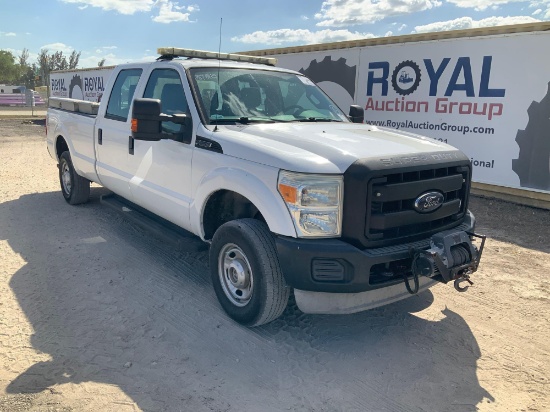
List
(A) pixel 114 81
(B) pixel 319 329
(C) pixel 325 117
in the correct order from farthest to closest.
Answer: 1. (A) pixel 114 81
2. (C) pixel 325 117
3. (B) pixel 319 329

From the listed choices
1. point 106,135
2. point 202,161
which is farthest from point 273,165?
point 106,135

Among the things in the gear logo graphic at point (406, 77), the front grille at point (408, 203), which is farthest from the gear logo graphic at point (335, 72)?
the front grille at point (408, 203)

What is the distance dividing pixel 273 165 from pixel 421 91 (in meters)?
7.04

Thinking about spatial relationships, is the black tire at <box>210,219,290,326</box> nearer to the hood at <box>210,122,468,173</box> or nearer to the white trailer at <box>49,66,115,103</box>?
the hood at <box>210,122,468,173</box>

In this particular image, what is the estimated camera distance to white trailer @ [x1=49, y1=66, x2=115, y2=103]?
20297 mm

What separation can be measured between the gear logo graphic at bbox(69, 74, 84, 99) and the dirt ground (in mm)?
18874

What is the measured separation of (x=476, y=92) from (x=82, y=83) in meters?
18.8

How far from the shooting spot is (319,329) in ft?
12.8

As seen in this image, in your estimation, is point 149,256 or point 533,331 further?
point 149,256

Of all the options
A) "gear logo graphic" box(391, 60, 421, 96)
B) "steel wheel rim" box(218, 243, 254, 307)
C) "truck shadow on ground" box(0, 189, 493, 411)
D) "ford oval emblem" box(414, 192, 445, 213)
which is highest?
"gear logo graphic" box(391, 60, 421, 96)

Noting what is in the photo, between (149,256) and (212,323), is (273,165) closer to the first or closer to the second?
(212,323)

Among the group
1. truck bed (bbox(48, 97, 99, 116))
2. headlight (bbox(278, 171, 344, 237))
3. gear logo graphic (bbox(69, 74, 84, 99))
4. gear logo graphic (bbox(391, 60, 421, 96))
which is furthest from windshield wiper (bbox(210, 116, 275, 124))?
gear logo graphic (bbox(69, 74, 84, 99))

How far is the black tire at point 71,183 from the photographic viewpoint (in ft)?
23.4

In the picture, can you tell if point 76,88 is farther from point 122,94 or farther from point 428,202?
point 428,202
